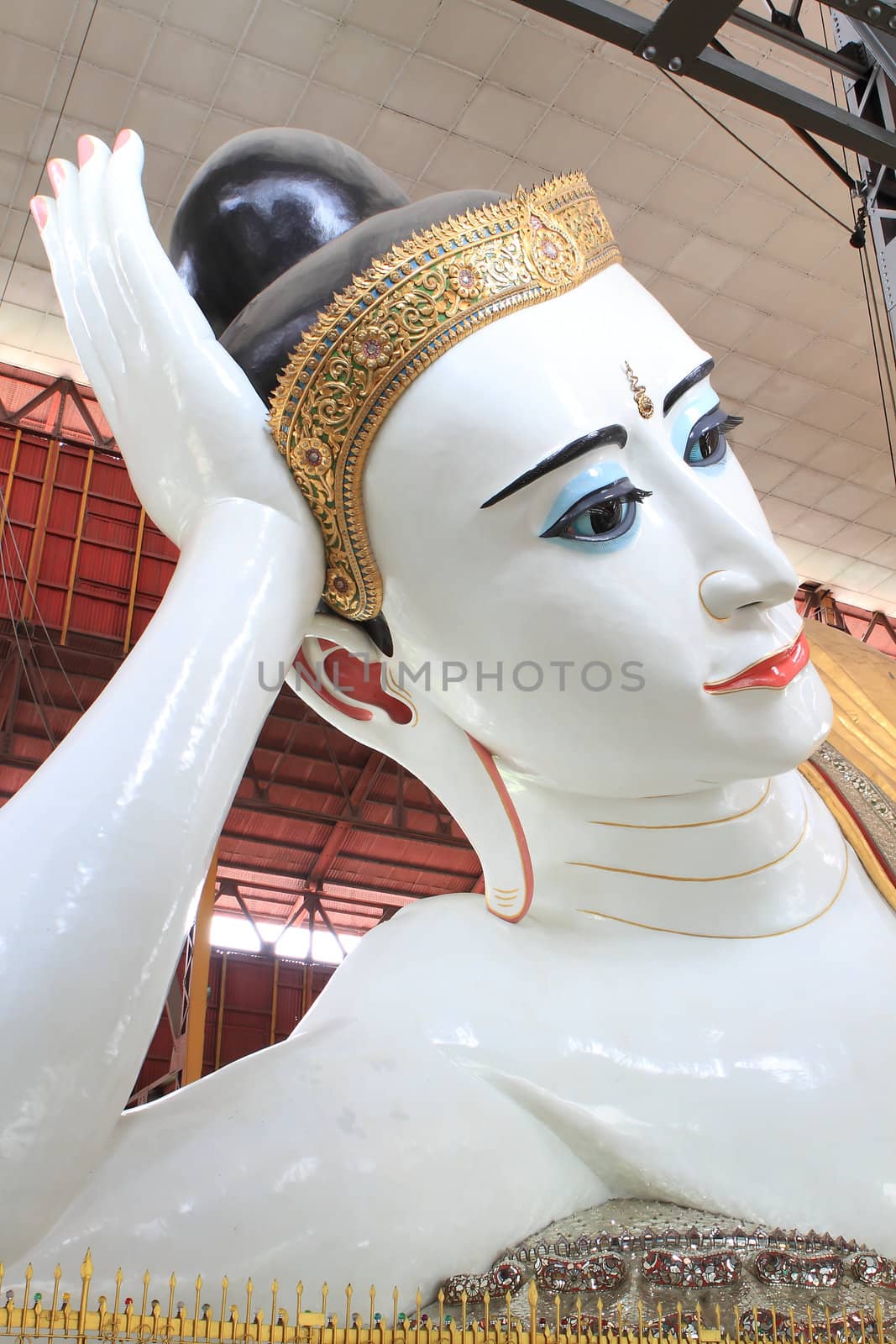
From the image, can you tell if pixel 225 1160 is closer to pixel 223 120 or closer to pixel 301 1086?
pixel 301 1086

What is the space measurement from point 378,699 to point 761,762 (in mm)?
920

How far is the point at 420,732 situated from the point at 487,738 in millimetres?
276

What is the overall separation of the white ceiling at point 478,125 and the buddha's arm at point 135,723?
295 inches

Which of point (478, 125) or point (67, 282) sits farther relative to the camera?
point (478, 125)

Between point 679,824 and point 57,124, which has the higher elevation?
point 57,124

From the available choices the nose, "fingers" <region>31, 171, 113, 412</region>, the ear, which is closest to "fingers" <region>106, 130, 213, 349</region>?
"fingers" <region>31, 171, 113, 412</region>

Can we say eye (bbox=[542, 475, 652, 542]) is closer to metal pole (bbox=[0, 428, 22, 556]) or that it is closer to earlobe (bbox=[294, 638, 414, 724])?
earlobe (bbox=[294, 638, 414, 724])

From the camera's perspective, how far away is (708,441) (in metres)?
2.75

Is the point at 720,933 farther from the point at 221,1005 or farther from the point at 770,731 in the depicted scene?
the point at 221,1005

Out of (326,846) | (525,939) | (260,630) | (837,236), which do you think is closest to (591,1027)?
(525,939)

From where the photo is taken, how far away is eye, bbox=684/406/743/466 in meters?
2.71

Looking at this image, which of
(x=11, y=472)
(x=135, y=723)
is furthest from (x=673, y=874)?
(x=11, y=472)

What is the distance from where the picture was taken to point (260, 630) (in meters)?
2.41

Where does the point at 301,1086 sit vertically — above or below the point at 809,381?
below
